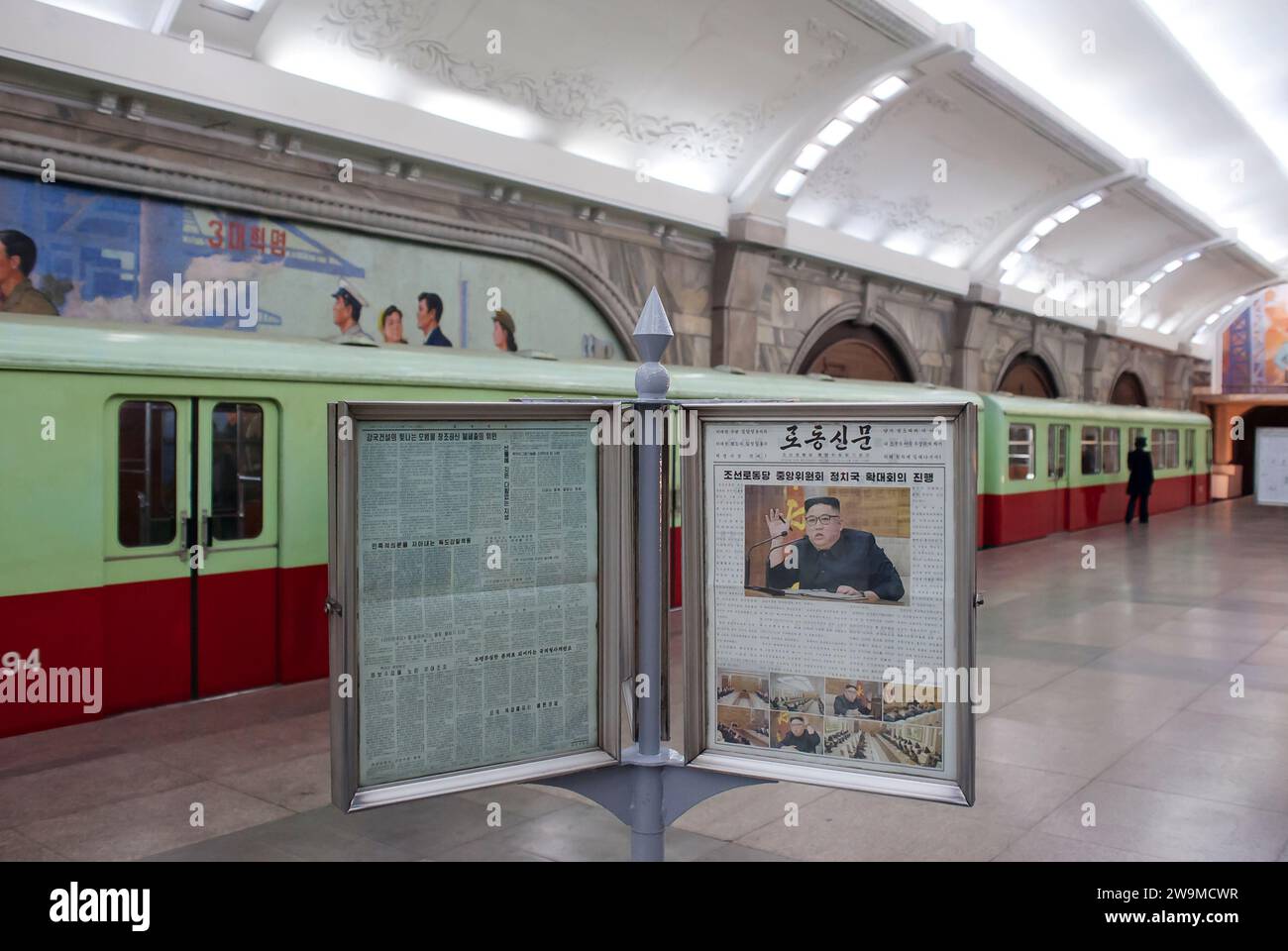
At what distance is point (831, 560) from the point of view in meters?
2.94

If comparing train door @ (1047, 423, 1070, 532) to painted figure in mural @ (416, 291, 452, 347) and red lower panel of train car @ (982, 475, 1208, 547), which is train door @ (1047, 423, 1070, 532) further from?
painted figure in mural @ (416, 291, 452, 347)

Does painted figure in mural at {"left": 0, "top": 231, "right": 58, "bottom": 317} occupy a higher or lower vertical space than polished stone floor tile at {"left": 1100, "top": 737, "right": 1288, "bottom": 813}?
higher

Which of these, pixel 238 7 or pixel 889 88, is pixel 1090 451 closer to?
pixel 889 88

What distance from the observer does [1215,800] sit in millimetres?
4785

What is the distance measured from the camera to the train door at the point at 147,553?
6.05 metres

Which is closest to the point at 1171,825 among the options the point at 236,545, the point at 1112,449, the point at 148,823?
the point at 148,823

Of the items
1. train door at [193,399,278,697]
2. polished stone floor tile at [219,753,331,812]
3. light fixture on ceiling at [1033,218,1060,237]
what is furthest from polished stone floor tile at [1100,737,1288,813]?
light fixture on ceiling at [1033,218,1060,237]

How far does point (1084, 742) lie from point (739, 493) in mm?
3750

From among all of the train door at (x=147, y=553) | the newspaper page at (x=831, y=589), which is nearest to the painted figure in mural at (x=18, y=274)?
the train door at (x=147, y=553)

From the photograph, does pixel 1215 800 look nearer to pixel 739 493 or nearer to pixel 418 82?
pixel 739 493

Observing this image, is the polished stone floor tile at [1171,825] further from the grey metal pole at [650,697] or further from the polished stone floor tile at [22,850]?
the polished stone floor tile at [22,850]

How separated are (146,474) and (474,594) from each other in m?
4.06

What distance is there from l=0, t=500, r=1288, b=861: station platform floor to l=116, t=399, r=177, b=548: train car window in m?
1.12

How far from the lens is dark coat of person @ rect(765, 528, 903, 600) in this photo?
9.46 ft
